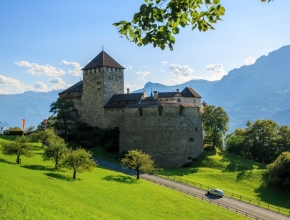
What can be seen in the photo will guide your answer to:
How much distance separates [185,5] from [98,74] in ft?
208

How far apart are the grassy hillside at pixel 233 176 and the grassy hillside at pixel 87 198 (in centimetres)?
1082

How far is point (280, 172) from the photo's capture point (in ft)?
151

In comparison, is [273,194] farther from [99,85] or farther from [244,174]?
[99,85]

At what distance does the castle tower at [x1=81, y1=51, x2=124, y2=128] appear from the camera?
67.6m

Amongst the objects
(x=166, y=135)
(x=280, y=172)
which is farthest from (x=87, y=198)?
(x=280, y=172)

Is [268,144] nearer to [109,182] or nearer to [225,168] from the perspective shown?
[225,168]

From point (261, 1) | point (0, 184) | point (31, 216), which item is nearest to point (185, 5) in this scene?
point (261, 1)

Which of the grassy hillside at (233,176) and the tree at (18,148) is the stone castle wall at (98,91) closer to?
the grassy hillside at (233,176)

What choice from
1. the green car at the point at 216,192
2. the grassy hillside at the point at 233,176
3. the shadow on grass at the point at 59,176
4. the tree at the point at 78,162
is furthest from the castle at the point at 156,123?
the shadow on grass at the point at 59,176

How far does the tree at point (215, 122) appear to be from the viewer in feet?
207

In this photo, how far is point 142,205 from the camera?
3064 cm

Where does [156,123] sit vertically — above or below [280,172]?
above

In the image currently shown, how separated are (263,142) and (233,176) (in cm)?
1673

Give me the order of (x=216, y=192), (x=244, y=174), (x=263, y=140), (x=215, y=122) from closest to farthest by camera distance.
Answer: (x=216, y=192), (x=244, y=174), (x=263, y=140), (x=215, y=122)
